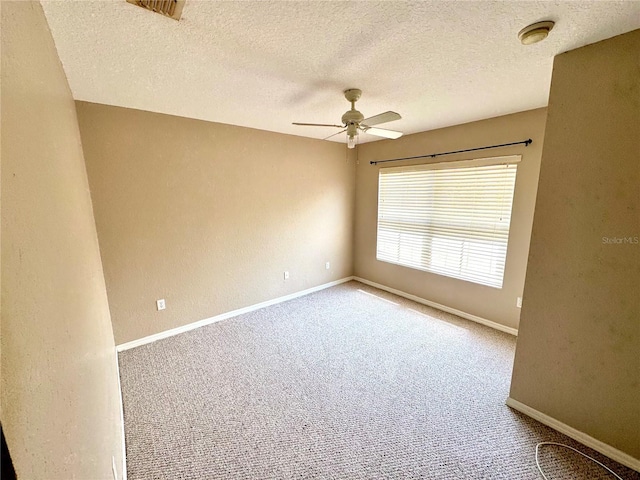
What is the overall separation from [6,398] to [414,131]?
3848 millimetres

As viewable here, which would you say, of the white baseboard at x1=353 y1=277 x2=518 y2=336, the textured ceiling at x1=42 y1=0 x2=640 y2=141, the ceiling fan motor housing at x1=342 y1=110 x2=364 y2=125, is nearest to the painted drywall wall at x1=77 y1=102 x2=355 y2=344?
the textured ceiling at x1=42 y1=0 x2=640 y2=141

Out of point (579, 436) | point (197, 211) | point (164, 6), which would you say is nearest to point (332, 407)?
point (579, 436)

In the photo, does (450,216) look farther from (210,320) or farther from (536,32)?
(210,320)

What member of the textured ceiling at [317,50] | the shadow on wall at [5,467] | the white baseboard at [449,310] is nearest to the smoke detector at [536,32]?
the textured ceiling at [317,50]

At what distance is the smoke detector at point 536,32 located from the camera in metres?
1.31

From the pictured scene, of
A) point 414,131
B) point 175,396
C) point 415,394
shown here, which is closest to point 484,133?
point 414,131

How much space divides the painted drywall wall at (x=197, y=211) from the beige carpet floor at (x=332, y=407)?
494 mm

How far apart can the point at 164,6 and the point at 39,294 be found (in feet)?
4.16

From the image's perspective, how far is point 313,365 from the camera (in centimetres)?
243

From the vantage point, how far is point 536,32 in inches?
52.9

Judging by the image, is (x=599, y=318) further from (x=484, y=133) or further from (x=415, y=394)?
(x=484, y=133)

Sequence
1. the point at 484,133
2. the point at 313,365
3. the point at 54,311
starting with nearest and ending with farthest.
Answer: the point at 54,311 < the point at 313,365 < the point at 484,133

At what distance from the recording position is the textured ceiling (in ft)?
4.00

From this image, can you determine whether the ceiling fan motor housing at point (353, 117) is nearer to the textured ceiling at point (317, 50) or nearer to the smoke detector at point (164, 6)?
the textured ceiling at point (317, 50)
